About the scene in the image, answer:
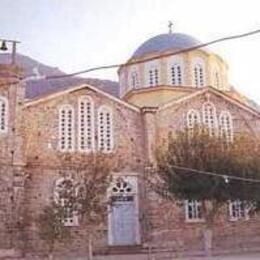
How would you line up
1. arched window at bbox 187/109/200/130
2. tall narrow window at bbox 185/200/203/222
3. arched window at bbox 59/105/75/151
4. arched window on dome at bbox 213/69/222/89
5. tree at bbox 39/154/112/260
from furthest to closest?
arched window on dome at bbox 213/69/222/89, arched window at bbox 187/109/200/130, tall narrow window at bbox 185/200/203/222, arched window at bbox 59/105/75/151, tree at bbox 39/154/112/260

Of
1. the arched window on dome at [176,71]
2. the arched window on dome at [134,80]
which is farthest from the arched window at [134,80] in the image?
the arched window on dome at [176,71]

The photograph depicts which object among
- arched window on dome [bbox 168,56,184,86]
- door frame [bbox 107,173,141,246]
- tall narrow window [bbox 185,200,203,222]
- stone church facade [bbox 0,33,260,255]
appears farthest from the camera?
arched window on dome [bbox 168,56,184,86]

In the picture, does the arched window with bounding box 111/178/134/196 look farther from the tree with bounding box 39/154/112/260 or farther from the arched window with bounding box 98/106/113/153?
the tree with bounding box 39/154/112/260

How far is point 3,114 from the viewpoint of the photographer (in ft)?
82.9

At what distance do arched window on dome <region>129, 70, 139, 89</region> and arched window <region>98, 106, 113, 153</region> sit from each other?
18.1ft

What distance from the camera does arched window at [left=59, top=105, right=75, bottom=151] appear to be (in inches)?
1035

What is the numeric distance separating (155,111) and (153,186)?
4.29 metres

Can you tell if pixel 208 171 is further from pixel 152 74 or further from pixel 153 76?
pixel 152 74

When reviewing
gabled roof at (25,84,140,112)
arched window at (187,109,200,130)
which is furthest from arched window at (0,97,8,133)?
arched window at (187,109,200,130)

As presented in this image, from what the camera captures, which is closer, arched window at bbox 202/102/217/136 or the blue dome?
arched window at bbox 202/102/217/136

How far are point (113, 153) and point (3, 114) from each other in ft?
18.3

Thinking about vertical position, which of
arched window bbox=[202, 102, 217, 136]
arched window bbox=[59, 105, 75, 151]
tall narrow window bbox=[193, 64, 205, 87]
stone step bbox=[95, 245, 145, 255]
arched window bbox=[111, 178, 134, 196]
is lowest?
stone step bbox=[95, 245, 145, 255]

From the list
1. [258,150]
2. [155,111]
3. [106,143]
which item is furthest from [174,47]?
[258,150]

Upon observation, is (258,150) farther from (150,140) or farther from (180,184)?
(150,140)
